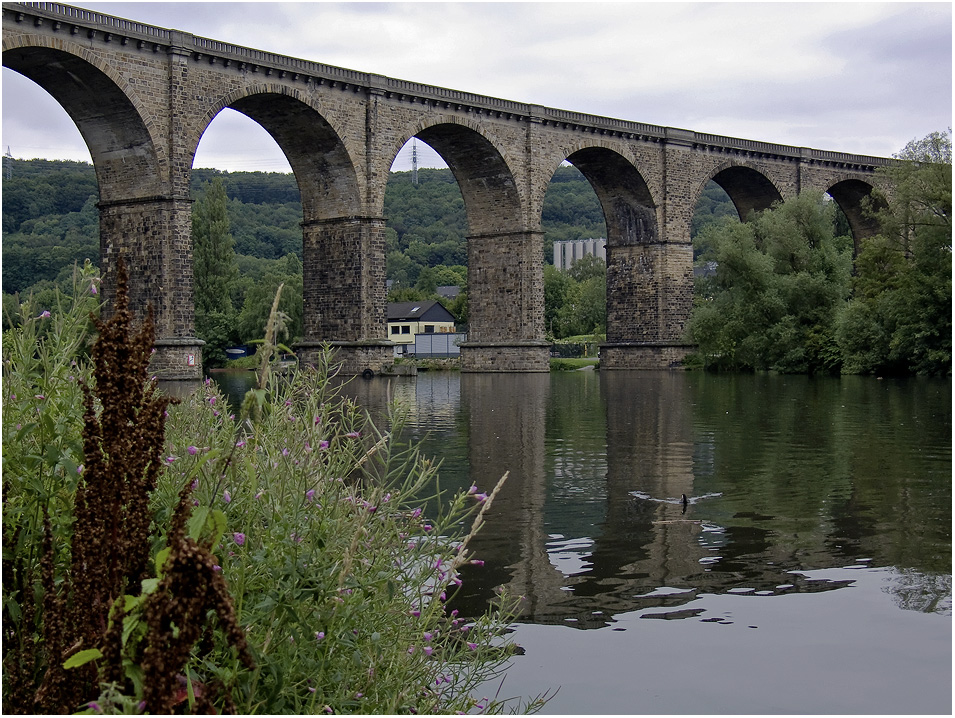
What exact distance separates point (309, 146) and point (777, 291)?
16214mm

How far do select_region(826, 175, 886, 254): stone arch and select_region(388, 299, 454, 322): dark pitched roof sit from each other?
31.6 m

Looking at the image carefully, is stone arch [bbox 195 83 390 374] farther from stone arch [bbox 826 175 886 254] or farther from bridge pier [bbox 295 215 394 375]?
stone arch [bbox 826 175 886 254]

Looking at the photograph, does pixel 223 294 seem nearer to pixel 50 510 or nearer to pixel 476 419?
pixel 476 419

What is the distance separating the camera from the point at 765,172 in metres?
47.0

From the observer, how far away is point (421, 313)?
259 ft

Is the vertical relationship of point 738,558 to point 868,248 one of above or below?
below

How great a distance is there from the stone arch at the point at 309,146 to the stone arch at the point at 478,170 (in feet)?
9.97

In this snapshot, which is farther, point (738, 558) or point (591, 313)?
point (591, 313)

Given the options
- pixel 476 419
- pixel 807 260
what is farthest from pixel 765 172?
pixel 476 419

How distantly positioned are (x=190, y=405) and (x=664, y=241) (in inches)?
1591

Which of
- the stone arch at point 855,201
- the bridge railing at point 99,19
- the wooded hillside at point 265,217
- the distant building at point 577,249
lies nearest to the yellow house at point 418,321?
the wooded hillside at point 265,217

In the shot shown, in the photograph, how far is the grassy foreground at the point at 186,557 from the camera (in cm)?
248

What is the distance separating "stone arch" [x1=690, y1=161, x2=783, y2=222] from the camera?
155 ft

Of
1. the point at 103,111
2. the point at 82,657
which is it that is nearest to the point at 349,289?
the point at 103,111
